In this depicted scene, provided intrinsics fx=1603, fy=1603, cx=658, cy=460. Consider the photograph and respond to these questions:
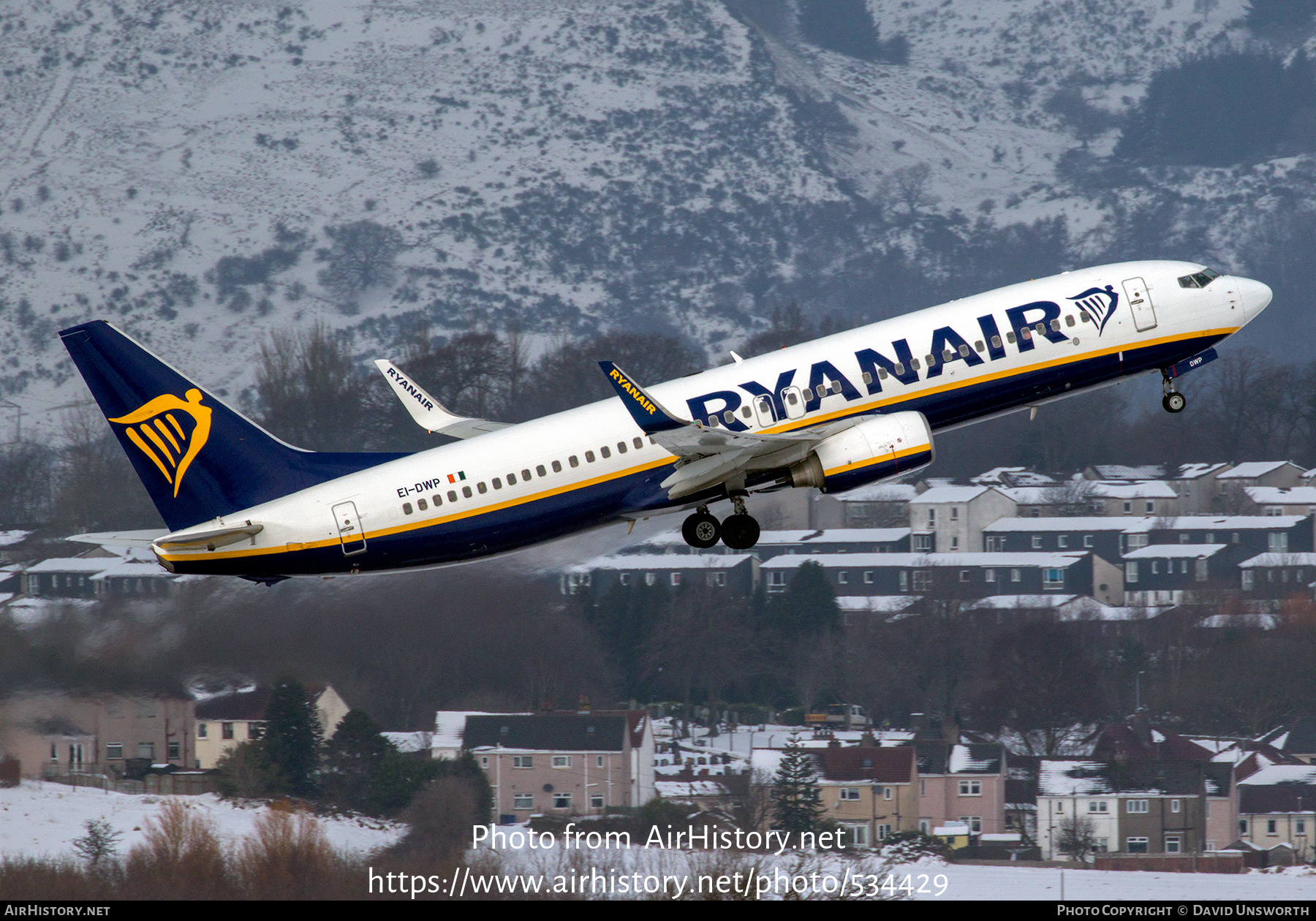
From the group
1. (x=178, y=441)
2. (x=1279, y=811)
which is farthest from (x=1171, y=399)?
(x=1279, y=811)

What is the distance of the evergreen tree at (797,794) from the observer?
8588 cm

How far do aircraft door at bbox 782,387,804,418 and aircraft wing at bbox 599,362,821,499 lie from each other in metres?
0.78

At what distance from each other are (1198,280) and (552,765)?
1957 inches

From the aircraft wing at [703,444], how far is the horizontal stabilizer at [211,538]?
10649 millimetres

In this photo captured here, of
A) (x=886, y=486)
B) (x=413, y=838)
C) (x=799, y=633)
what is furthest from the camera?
(x=886, y=486)

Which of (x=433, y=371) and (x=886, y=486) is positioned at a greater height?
(x=433, y=371)

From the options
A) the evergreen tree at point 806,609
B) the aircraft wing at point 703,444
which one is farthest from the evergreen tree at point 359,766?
the aircraft wing at point 703,444

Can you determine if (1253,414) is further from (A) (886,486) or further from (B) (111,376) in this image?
(B) (111,376)

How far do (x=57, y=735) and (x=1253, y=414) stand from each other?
112 metres

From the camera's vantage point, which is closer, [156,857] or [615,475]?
[615,475]

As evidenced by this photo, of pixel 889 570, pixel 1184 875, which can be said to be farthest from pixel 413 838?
pixel 889 570

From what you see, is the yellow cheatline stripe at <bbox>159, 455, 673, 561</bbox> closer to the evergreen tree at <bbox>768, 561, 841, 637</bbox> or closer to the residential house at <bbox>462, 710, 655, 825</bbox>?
the residential house at <bbox>462, 710, 655, 825</bbox>

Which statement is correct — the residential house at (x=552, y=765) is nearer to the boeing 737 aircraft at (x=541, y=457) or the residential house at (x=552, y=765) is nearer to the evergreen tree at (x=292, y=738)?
the evergreen tree at (x=292, y=738)

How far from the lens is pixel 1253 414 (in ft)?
473
